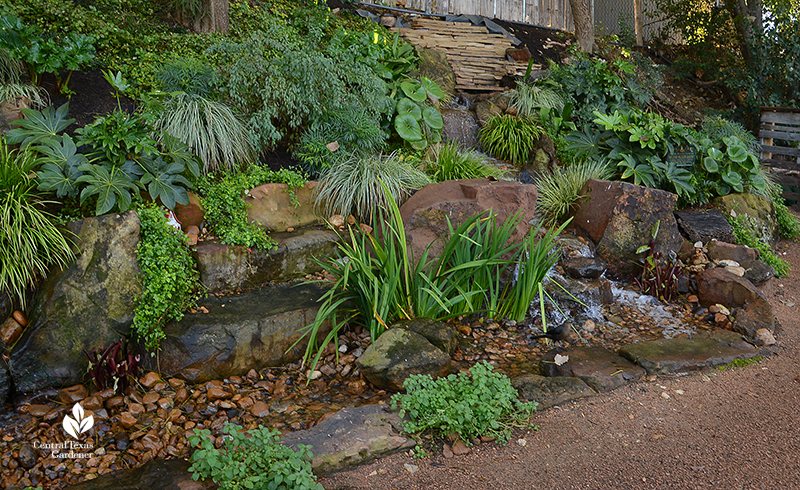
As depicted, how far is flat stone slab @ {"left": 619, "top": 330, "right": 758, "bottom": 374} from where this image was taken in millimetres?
3258

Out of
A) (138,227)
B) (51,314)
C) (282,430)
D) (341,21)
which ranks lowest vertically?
(282,430)

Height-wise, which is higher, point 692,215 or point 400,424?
point 692,215

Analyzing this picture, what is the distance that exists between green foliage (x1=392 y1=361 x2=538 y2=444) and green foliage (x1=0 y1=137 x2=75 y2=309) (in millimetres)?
2171

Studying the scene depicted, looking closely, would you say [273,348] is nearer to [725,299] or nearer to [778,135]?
[725,299]

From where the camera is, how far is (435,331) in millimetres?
3268

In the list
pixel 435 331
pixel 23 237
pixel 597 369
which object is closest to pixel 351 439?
pixel 435 331

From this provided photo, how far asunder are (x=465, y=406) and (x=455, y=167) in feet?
10.2

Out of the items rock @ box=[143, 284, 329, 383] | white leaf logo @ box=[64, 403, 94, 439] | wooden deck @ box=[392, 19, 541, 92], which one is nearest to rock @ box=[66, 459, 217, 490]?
white leaf logo @ box=[64, 403, 94, 439]

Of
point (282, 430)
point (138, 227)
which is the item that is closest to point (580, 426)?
point (282, 430)

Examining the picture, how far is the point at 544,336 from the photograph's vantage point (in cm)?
377

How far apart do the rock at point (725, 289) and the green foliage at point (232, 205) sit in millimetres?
3383

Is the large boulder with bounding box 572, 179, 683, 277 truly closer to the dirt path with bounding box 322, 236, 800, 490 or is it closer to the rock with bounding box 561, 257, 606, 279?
the rock with bounding box 561, 257, 606, 279

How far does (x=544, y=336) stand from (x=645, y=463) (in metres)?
1.45

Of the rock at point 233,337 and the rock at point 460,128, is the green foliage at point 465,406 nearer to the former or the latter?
the rock at point 233,337
